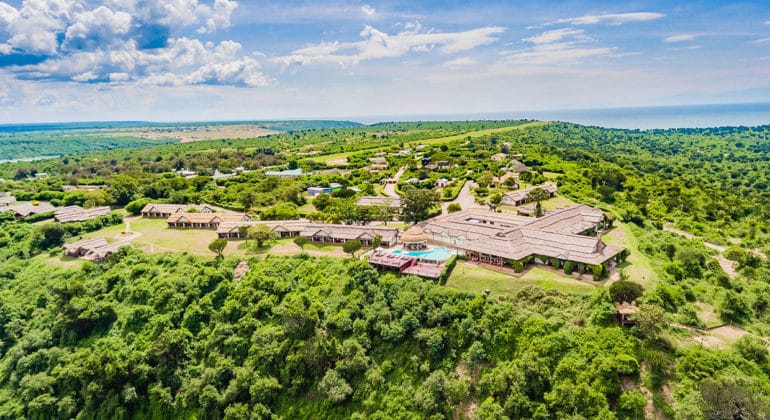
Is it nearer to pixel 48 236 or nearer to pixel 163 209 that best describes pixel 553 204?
pixel 163 209

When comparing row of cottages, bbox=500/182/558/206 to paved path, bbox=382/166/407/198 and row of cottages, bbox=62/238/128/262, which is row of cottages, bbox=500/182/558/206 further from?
row of cottages, bbox=62/238/128/262

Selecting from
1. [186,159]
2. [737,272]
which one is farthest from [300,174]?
[737,272]

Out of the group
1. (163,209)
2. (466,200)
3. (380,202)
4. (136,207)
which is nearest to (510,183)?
(466,200)

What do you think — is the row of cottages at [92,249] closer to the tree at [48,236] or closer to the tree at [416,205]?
the tree at [48,236]

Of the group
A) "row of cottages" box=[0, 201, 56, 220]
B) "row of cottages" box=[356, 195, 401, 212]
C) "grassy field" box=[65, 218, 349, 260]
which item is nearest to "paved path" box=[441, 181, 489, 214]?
"row of cottages" box=[356, 195, 401, 212]

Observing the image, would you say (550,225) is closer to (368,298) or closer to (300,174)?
(368,298)

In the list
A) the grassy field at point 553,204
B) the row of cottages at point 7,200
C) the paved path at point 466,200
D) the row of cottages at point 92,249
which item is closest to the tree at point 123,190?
the row of cottages at point 7,200
